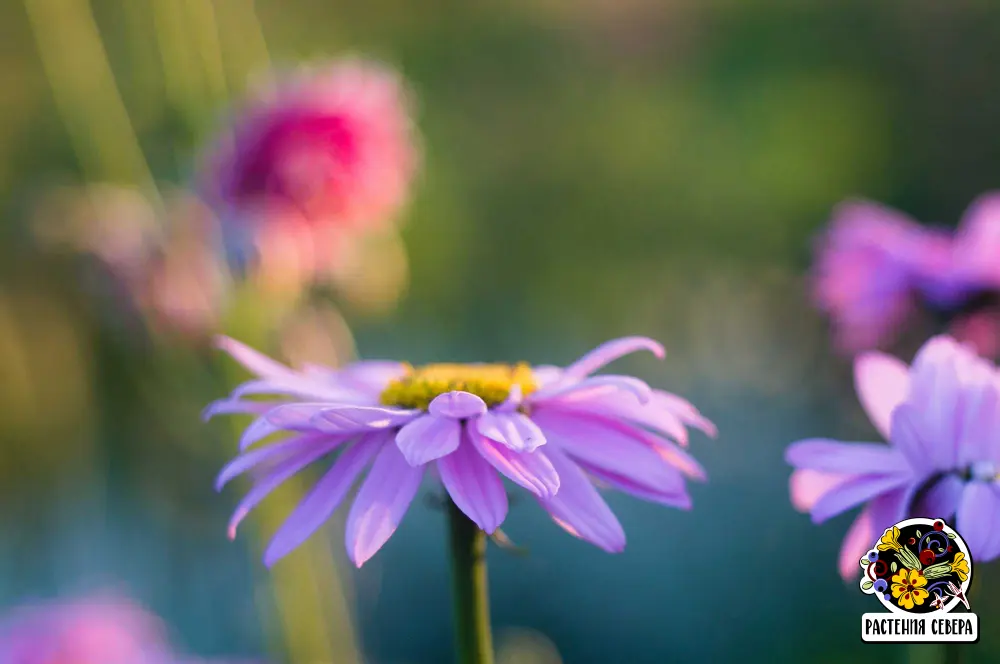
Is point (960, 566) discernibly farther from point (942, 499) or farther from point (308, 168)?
point (308, 168)

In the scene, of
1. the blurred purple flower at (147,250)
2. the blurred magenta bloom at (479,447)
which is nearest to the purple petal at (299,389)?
the blurred magenta bloom at (479,447)

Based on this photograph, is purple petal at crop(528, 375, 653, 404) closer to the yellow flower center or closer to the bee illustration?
the yellow flower center

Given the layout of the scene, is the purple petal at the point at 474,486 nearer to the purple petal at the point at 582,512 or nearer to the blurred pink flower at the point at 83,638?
the purple petal at the point at 582,512

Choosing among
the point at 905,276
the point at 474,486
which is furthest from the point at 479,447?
the point at 905,276

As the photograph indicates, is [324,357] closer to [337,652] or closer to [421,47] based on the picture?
[337,652]

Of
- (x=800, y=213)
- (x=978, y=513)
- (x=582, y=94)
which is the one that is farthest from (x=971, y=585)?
(x=582, y=94)

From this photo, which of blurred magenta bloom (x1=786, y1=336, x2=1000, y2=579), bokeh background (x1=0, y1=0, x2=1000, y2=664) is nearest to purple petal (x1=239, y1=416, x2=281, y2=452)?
blurred magenta bloom (x1=786, y1=336, x2=1000, y2=579)

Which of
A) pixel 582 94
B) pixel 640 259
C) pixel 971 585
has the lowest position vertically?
pixel 971 585
